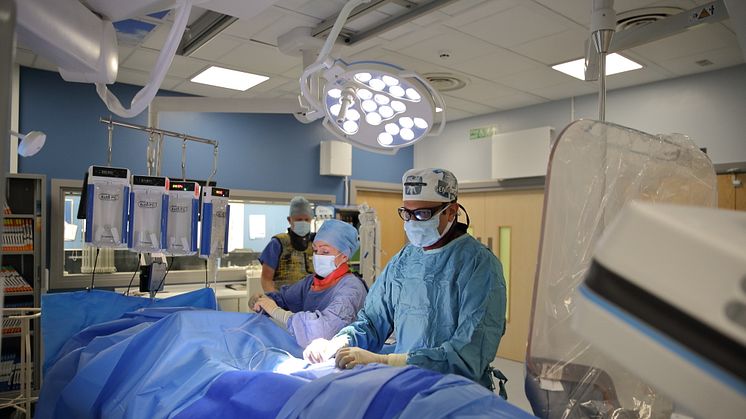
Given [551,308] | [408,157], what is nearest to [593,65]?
[551,308]

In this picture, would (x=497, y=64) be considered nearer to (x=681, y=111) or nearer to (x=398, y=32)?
(x=398, y=32)

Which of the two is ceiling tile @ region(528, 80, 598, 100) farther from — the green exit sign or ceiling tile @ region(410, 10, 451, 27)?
ceiling tile @ region(410, 10, 451, 27)

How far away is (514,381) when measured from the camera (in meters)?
5.09

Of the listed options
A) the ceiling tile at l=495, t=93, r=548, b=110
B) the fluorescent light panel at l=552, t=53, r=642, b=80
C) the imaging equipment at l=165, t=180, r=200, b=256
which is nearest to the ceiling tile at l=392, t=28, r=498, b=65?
the fluorescent light panel at l=552, t=53, r=642, b=80

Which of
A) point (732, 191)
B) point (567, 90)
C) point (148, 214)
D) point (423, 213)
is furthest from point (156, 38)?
point (732, 191)

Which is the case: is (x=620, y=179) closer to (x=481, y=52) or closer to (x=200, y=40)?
(x=481, y=52)

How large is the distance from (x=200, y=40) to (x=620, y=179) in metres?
3.25

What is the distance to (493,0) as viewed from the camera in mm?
3086

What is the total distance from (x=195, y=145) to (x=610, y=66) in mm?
3924

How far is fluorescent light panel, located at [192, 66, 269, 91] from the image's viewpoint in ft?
15.1

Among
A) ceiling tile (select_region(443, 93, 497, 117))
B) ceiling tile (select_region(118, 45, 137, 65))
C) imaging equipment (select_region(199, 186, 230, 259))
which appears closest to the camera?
imaging equipment (select_region(199, 186, 230, 259))

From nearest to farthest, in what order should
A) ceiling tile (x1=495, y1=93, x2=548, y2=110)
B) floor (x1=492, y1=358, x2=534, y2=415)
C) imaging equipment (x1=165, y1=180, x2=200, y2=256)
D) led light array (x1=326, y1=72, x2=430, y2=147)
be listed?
1. led light array (x1=326, y1=72, x2=430, y2=147)
2. imaging equipment (x1=165, y1=180, x2=200, y2=256)
3. floor (x1=492, y1=358, x2=534, y2=415)
4. ceiling tile (x1=495, y1=93, x2=548, y2=110)

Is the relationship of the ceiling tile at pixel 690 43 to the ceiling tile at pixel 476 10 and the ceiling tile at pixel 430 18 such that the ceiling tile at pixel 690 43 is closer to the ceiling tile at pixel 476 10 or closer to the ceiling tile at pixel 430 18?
the ceiling tile at pixel 476 10

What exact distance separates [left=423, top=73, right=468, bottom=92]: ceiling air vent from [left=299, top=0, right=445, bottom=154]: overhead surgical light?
3.09 metres
